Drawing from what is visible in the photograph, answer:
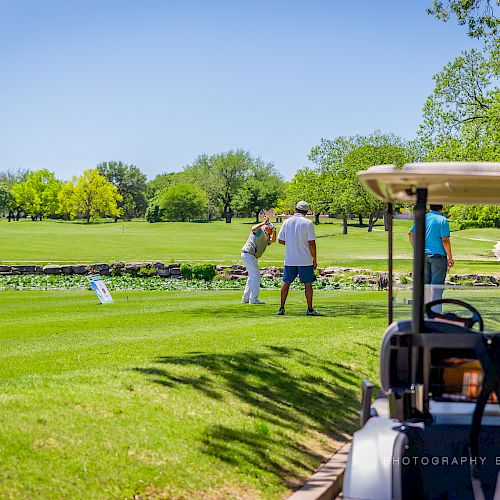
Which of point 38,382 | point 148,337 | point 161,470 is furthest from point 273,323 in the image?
point 161,470

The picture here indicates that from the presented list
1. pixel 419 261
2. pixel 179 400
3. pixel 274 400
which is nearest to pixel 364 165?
pixel 274 400

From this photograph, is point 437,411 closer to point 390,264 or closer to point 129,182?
point 390,264

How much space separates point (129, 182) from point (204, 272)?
107m

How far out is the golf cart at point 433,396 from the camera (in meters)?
4.15

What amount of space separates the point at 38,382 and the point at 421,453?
13.8ft

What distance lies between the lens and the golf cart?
4148 millimetres

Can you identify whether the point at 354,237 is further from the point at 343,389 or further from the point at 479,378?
the point at 479,378

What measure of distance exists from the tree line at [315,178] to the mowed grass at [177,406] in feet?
39.3

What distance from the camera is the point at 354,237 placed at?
72750 mm

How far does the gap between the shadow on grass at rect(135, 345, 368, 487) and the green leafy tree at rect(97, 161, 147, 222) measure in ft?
419

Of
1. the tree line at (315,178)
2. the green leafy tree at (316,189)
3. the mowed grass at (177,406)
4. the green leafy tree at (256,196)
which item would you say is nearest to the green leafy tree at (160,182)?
the tree line at (315,178)

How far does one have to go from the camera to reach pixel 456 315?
4953 millimetres

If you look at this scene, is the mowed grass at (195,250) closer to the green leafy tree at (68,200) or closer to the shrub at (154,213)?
the shrub at (154,213)

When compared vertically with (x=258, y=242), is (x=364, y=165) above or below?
above
